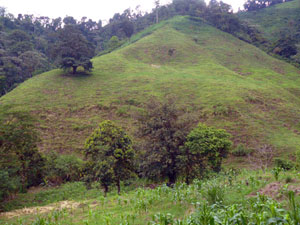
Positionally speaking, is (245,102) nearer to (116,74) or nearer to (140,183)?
(140,183)

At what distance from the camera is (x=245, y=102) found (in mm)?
30188

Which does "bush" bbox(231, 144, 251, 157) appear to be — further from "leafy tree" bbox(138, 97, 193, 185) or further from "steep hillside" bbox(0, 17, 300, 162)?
"leafy tree" bbox(138, 97, 193, 185)

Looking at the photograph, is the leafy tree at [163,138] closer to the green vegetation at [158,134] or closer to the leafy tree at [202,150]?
the green vegetation at [158,134]

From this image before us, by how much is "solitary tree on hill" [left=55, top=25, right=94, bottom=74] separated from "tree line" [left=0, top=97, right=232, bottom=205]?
24790 mm

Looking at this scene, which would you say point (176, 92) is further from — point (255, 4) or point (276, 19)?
point (255, 4)

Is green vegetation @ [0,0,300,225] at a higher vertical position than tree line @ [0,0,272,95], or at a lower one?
lower

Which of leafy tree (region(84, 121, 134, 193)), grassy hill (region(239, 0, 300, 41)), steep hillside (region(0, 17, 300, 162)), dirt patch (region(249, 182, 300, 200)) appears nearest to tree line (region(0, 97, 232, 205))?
leafy tree (region(84, 121, 134, 193))

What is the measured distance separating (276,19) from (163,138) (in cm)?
10372

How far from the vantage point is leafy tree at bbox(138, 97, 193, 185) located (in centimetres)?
1409

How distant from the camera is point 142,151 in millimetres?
14906

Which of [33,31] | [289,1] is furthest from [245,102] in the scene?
[289,1]

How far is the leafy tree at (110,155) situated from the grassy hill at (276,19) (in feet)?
261

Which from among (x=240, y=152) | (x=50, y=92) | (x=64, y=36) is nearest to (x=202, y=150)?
(x=240, y=152)

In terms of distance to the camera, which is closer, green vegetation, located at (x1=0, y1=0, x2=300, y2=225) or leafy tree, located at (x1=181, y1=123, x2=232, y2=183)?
green vegetation, located at (x1=0, y1=0, x2=300, y2=225)
